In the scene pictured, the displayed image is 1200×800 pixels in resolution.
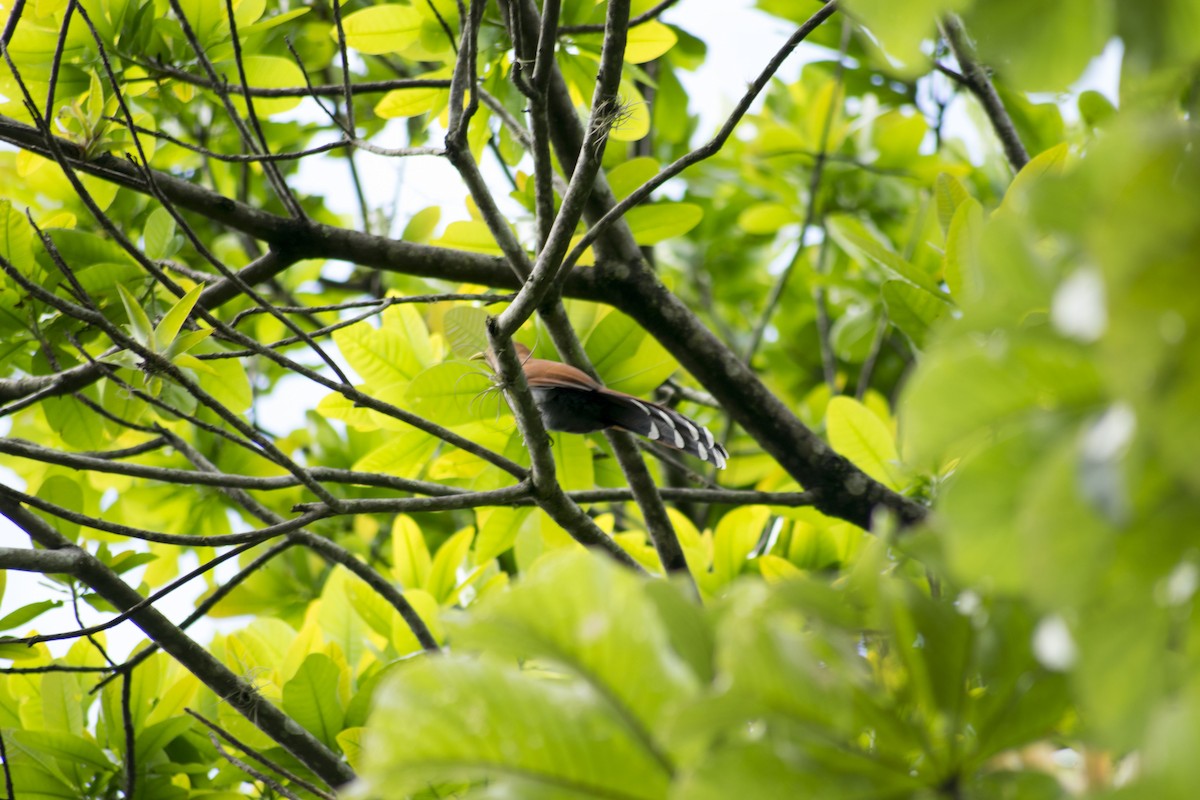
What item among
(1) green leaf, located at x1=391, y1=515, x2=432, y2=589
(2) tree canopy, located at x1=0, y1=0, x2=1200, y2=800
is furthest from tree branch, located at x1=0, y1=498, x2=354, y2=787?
(1) green leaf, located at x1=391, y1=515, x2=432, y2=589

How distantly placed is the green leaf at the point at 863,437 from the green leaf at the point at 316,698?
4.29 ft

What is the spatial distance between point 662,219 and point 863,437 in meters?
0.73

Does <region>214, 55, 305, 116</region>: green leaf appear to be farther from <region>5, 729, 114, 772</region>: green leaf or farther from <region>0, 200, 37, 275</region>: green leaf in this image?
<region>5, 729, 114, 772</region>: green leaf

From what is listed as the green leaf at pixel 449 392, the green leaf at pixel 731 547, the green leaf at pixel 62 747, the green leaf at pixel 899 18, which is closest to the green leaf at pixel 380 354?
the green leaf at pixel 449 392

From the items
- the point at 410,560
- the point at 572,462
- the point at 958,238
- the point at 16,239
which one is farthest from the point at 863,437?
the point at 16,239

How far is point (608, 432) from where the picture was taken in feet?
7.64

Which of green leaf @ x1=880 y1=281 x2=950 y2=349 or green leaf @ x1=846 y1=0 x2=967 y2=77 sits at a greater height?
green leaf @ x1=880 y1=281 x2=950 y2=349

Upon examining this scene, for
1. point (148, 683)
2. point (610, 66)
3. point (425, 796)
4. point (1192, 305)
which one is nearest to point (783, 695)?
point (1192, 305)

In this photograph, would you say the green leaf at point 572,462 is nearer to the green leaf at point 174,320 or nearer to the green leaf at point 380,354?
the green leaf at point 380,354

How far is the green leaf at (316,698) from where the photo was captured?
2131 mm

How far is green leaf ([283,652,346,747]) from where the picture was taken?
6.99ft

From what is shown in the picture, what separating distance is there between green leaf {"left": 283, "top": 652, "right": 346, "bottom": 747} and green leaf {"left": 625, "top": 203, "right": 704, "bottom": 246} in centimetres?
124

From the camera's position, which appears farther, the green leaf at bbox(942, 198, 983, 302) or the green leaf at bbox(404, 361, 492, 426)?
the green leaf at bbox(404, 361, 492, 426)

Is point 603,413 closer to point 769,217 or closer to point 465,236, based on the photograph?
point 465,236
